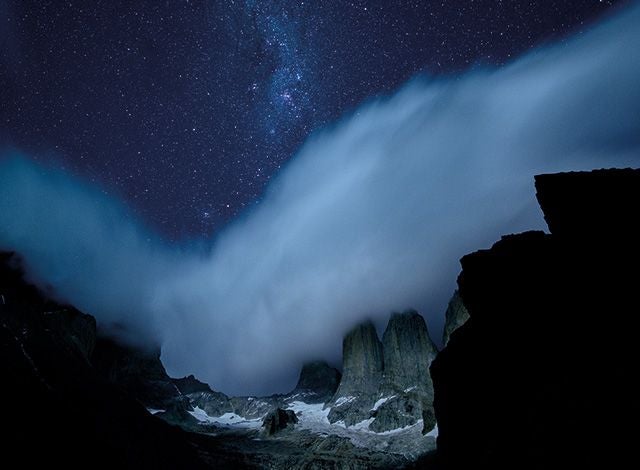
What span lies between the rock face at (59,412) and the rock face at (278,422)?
7189 cm

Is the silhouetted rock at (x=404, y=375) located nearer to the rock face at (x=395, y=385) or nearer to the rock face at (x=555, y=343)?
the rock face at (x=395, y=385)

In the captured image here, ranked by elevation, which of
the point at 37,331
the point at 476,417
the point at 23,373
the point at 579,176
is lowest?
the point at 476,417

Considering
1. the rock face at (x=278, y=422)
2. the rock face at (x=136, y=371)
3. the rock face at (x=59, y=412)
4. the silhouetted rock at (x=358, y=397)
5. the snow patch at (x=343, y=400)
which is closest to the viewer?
the rock face at (x=59, y=412)

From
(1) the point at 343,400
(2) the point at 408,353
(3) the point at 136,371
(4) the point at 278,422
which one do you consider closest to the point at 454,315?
(2) the point at 408,353

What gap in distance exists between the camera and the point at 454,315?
147500mm

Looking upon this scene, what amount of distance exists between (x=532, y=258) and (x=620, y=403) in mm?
11867

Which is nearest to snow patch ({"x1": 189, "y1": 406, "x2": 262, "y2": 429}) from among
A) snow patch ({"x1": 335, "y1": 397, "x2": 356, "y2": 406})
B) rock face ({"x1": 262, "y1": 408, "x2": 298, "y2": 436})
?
rock face ({"x1": 262, "y1": 408, "x2": 298, "y2": 436})

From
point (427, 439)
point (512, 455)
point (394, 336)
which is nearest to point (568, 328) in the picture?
point (512, 455)

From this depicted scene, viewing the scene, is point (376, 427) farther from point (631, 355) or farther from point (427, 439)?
point (631, 355)

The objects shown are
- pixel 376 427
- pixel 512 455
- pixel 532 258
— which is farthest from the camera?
pixel 376 427

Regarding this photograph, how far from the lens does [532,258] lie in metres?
24.6

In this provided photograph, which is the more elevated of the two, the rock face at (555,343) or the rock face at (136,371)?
the rock face at (136,371)

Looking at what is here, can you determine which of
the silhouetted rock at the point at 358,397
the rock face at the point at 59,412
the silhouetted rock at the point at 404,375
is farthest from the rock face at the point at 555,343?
the silhouetted rock at the point at 358,397

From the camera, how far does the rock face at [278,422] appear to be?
161m
